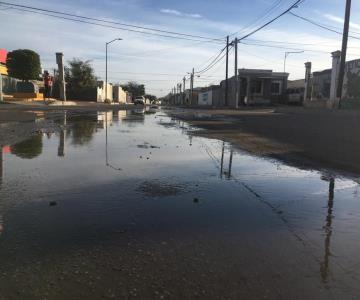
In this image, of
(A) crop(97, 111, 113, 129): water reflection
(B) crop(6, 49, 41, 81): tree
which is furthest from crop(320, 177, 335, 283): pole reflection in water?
(B) crop(6, 49, 41, 81): tree

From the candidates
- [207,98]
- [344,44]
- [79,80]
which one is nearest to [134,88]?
[207,98]

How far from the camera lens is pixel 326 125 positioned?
21.9 metres

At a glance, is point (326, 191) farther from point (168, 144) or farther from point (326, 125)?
point (326, 125)

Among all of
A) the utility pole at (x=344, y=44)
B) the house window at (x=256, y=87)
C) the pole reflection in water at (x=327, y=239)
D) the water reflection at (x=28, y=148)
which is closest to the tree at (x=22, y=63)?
the house window at (x=256, y=87)

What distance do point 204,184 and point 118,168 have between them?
6.79ft

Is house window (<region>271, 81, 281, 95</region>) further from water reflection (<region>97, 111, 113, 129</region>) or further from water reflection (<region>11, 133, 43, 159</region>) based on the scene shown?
water reflection (<region>11, 133, 43, 159</region>)

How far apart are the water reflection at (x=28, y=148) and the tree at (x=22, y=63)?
165 ft

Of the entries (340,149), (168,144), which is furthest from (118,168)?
(340,149)

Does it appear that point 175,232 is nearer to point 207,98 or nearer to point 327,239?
point 327,239

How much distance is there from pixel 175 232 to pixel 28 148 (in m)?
7.65

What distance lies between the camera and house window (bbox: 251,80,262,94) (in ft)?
249

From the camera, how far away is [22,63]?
59250 mm

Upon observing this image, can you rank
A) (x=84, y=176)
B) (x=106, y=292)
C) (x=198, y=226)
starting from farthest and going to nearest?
1. (x=84, y=176)
2. (x=198, y=226)
3. (x=106, y=292)

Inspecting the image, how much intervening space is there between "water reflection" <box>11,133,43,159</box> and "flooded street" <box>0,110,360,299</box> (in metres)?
1.07
